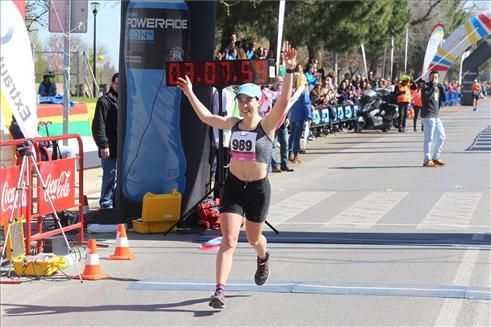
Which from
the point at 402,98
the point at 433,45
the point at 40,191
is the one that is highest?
the point at 433,45

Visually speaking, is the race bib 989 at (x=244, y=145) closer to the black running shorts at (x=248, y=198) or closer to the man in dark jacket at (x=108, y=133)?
the black running shorts at (x=248, y=198)

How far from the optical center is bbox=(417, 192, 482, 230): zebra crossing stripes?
1205cm

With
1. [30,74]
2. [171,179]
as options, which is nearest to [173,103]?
[171,179]

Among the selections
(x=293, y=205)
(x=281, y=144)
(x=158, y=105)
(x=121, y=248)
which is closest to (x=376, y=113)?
(x=281, y=144)

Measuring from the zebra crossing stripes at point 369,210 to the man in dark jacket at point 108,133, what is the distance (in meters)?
3.43

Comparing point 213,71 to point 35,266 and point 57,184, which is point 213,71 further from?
point 35,266

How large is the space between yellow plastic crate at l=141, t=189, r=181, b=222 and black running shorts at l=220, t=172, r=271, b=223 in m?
3.93

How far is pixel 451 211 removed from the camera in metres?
13.2

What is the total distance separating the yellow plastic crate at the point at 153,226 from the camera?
38.5ft

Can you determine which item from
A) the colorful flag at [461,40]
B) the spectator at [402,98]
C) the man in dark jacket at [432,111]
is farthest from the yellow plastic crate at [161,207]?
the colorful flag at [461,40]

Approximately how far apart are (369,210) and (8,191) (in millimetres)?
6472

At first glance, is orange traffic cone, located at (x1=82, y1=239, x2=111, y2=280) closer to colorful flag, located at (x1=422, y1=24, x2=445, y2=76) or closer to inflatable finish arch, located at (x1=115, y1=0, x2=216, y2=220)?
inflatable finish arch, located at (x1=115, y1=0, x2=216, y2=220)

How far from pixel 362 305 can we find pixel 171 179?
5.15 m

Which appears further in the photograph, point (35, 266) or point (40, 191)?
point (40, 191)
